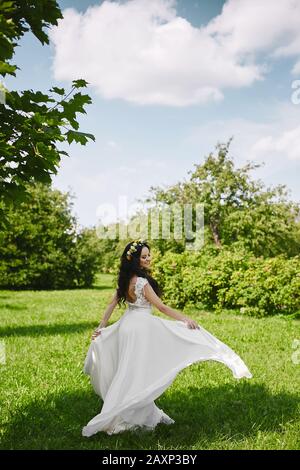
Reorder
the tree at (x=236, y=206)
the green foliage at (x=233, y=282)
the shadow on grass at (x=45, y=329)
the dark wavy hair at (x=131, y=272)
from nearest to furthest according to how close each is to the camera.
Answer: the dark wavy hair at (x=131, y=272), the shadow on grass at (x=45, y=329), the green foliage at (x=233, y=282), the tree at (x=236, y=206)

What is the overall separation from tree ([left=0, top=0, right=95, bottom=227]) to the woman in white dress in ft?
5.97

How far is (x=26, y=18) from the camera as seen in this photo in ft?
14.5

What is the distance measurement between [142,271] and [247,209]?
25.0m

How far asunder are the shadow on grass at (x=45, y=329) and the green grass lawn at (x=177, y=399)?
0.16m

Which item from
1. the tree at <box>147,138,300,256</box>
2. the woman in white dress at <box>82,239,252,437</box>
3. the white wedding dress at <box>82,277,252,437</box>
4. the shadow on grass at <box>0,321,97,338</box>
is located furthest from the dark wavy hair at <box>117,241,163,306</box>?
the tree at <box>147,138,300,256</box>

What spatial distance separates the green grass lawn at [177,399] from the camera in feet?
17.1

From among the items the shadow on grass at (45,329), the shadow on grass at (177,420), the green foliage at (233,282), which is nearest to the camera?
the shadow on grass at (177,420)

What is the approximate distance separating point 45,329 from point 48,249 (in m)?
18.5

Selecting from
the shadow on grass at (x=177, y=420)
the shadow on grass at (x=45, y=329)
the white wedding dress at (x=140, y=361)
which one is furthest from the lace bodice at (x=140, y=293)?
the shadow on grass at (x=45, y=329)

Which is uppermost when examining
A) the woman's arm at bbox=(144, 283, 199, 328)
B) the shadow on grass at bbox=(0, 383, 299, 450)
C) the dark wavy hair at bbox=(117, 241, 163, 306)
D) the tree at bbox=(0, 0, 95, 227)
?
the tree at bbox=(0, 0, 95, 227)

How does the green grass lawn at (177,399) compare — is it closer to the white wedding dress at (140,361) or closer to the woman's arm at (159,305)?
the white wedding dress at (140,361)

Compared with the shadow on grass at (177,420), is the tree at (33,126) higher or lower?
higher

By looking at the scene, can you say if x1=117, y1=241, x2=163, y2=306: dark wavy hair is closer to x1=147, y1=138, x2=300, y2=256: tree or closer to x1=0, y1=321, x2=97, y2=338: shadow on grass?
x1=0, y1=321, x2=97, y2=338: shadow on grass

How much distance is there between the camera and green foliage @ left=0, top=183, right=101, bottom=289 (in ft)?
97.5
